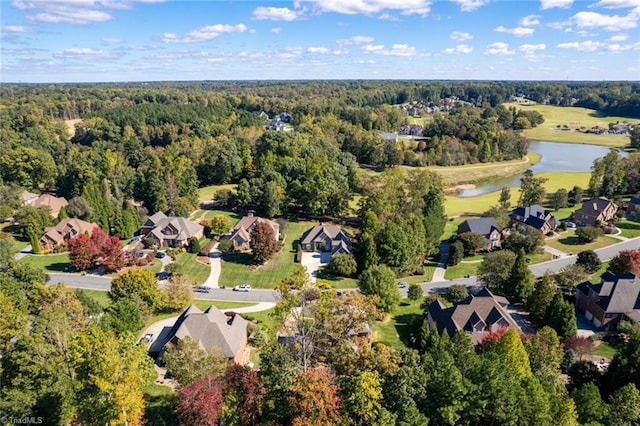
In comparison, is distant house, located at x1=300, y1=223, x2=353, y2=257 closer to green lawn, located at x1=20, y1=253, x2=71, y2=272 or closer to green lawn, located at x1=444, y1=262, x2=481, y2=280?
green lawn, located at x1=444, y1=262, x2=481, y2=280

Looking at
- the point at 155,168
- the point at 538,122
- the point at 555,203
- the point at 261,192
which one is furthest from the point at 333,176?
the point at 538,122

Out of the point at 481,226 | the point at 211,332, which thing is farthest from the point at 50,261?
the point at 481,226

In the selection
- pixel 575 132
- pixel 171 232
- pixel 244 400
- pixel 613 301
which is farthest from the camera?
pixel 575 132

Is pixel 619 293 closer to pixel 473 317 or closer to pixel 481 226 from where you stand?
pixel 473 317

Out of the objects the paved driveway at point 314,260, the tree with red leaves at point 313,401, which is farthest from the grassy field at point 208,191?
the tree with red leaves at point 313,401

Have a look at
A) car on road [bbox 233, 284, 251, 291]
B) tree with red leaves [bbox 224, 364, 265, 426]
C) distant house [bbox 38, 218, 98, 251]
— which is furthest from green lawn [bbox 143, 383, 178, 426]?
distant house [bbox 38, 218, 98, 251]

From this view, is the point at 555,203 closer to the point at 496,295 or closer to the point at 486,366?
the point at 496,295
